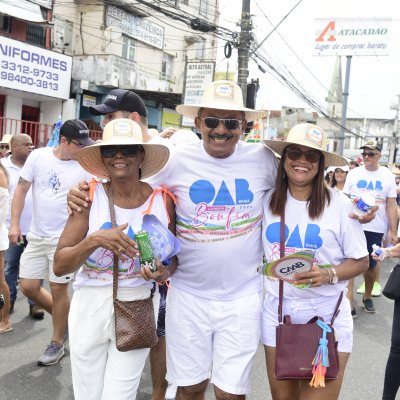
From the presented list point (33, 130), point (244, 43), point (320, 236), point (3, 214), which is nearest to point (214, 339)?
point (320, 236)

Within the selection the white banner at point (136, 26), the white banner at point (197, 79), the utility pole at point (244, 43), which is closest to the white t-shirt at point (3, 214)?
the utility pole at point (244, 43)

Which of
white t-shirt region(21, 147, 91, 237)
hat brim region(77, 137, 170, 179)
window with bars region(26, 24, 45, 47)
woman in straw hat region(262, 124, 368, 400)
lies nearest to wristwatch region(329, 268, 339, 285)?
woman in straw hat region(262, 124, 368, 400)

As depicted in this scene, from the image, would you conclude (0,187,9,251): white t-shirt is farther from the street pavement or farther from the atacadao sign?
the atacadao sign

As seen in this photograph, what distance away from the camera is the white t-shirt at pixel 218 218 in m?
2.72

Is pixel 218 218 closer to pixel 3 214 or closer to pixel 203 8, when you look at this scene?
pixel 3 214

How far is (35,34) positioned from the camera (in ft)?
57.8

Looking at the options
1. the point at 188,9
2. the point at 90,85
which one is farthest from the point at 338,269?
the point at 188,9

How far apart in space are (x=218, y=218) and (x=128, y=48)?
20609mm

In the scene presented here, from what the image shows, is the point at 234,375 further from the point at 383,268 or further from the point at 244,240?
the point at 383,268

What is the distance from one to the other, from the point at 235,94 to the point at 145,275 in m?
1.24

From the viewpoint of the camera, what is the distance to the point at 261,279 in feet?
9.53

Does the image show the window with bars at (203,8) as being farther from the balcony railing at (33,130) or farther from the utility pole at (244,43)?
the utility pole at (244,43)

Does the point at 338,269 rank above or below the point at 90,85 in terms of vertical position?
below

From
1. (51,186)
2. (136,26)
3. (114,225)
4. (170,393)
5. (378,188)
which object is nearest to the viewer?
(114,225)
